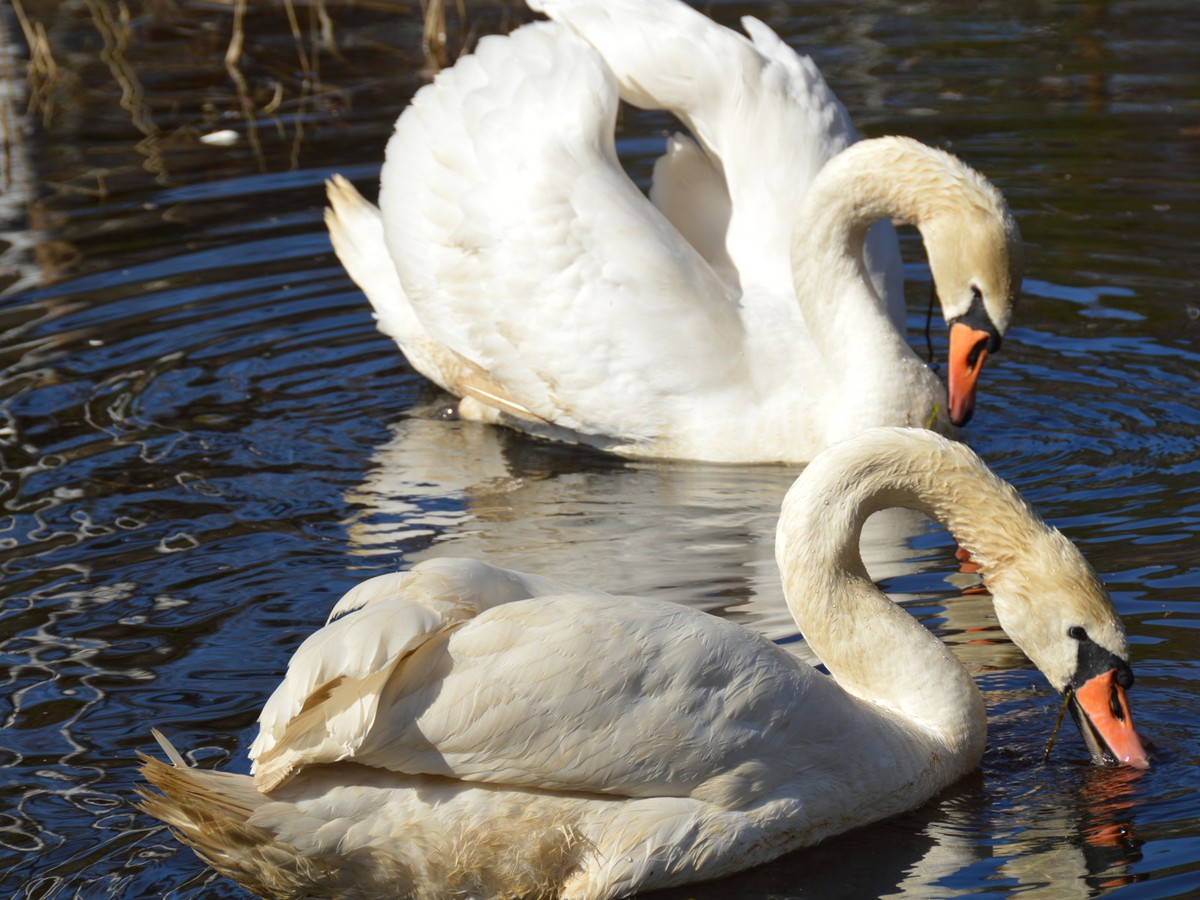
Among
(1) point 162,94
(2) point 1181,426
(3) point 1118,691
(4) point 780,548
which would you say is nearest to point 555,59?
(2) point 1181,426

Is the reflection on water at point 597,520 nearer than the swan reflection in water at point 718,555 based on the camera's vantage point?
No

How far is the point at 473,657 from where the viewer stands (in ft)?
14.8

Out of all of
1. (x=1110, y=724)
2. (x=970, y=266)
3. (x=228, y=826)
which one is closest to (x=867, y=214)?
(x=970, y=266)

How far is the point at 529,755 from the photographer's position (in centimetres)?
448

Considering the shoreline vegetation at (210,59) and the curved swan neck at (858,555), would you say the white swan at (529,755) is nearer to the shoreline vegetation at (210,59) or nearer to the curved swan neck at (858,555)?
the curved swan neck at (858,555)

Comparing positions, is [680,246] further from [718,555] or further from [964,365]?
→ [718,555]

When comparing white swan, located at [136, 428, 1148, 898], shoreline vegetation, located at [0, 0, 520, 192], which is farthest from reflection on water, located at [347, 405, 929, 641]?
shoreline vegetation, located at [0, 0, 520, 192]

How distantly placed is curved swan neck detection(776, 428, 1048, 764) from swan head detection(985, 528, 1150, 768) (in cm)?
10

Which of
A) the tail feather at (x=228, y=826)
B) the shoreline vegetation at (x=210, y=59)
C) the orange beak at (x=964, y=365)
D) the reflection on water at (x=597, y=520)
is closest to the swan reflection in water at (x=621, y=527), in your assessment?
the reflection on water at (x=597, y=520)

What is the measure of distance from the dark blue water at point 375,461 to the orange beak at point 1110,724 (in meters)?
0.06

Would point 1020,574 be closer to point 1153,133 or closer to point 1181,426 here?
point 1181,426

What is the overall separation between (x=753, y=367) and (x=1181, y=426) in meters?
1.57

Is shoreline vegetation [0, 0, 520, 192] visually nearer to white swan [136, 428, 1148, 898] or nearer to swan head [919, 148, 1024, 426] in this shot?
swan head [919, 148, 1024, 426]

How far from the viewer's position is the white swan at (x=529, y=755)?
173 inches
